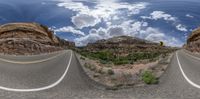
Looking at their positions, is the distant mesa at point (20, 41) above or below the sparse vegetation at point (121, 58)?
above

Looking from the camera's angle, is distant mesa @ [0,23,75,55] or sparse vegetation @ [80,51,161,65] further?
distant mesa @ [0,23,75,55]

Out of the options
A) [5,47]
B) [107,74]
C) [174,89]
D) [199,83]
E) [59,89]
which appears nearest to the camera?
[59,89]

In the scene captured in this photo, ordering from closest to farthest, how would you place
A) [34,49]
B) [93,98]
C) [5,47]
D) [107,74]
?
1. [93,98]
2. [107,74]
3. [5,47]
4. [34,49]

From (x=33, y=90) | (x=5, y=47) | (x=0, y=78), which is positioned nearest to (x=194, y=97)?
(x=33, y=90)

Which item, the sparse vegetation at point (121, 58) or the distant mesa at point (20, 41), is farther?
the distant mesa at point (20, 41)

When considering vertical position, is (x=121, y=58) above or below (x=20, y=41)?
below

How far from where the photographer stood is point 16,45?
4528 cm

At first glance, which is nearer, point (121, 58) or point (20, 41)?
point (20, 41)

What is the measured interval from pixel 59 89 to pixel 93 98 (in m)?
1.69

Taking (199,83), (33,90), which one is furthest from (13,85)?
(199,83)

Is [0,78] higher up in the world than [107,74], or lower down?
higher up

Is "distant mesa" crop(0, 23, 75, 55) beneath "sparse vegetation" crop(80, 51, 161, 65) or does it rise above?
above

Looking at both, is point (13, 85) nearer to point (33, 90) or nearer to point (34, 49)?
point (33, 90)

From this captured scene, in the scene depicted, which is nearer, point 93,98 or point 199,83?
point 93,98
